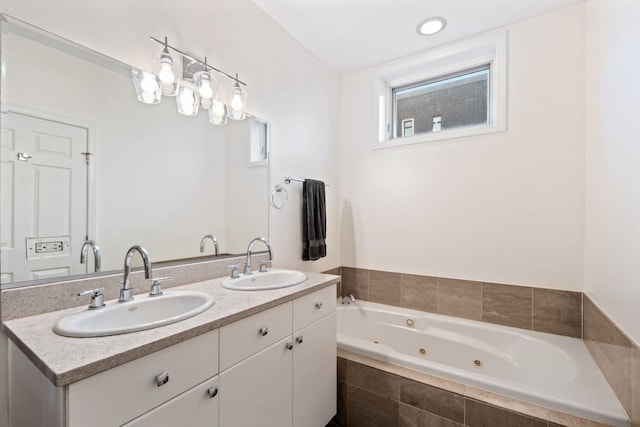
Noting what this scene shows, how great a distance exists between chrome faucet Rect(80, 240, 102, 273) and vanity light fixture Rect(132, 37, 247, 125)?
69cm

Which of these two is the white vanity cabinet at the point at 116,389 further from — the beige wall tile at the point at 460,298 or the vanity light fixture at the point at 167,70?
the beige wall tile at the point at 460,298

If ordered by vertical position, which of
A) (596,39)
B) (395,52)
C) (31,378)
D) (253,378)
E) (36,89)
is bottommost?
(253,378)

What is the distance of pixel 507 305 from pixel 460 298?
309 millimetres

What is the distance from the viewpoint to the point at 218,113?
1677 mm

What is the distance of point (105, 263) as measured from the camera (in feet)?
3.93

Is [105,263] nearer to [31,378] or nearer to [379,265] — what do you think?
[31,378]

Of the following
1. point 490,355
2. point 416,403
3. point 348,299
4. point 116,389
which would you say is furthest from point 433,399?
point 116,389

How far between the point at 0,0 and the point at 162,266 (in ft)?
3.65

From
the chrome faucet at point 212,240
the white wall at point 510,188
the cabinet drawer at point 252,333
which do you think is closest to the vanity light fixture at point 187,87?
the chrome faucet at point 212,240

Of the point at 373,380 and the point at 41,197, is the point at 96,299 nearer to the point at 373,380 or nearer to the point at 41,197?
the point at 41,197

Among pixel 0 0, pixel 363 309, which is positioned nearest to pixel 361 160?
pixel 363 309

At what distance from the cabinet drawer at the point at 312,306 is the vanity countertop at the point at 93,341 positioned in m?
0.24

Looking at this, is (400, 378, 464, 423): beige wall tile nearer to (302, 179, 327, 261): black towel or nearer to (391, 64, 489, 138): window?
(302, 179, 327, 261): black towel

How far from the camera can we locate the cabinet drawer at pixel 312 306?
1.42 m
